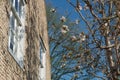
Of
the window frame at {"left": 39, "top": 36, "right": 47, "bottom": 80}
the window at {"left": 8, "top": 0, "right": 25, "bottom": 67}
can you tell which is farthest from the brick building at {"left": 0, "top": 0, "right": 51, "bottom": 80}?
the window frame at {"left": 39, "top": 36, "right": 47, "bottom": 80}

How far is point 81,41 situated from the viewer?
789 cm

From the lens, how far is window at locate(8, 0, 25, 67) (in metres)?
8.64

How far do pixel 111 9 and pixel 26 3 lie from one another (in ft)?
10.9

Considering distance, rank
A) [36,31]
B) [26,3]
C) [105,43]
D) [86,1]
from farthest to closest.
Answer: [36,31] < [26,3] < [105,43] < [86,1]

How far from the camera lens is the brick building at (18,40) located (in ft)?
24.6

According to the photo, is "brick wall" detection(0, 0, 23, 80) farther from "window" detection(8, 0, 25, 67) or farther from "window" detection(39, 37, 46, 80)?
"window" detection(39, 37, 46, 80)

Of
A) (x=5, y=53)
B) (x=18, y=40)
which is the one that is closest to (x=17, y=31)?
(x=18, y=40)

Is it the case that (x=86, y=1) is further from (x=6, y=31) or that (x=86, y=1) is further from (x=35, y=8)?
(x=35, y=8)

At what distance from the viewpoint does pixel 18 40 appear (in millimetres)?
9195

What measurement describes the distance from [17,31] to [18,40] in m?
0.26

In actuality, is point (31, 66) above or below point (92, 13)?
below

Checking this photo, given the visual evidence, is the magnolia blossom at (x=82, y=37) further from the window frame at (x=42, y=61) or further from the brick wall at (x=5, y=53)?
the window frame at (x=42, y=61)

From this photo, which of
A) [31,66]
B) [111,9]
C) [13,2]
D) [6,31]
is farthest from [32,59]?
[111,9]

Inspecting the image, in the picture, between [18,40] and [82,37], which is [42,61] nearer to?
[18,40]
